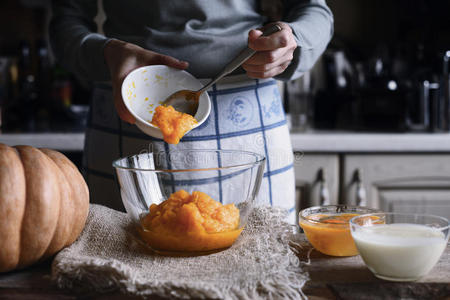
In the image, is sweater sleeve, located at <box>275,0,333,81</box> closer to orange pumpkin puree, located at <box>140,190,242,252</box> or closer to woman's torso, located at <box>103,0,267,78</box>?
woman's torso, located at <box>103,0,267,78</box>

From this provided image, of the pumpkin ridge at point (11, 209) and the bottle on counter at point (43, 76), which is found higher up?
the bottle on counter at point (43, 76)

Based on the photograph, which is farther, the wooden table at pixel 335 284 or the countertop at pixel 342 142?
the countertop at pixel 342 142

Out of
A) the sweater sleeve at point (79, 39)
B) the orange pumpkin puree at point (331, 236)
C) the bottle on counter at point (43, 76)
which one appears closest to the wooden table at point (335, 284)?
the orange pumpkin puree at point (331, 236)

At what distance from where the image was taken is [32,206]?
2.00 ft

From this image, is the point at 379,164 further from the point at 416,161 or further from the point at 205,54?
the point at 205,54

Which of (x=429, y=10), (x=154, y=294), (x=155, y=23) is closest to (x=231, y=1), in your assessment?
(x=155, y=23)

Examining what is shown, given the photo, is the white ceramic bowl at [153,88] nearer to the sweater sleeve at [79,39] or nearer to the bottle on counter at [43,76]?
the sweater sleeve at [79,39]

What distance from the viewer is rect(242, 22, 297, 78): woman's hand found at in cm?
77

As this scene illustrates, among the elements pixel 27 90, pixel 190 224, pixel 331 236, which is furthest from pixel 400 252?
pixel 27 90

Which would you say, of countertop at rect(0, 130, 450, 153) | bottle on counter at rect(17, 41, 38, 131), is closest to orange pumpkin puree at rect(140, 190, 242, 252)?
countertop at rect(0, 130, 450, 153)

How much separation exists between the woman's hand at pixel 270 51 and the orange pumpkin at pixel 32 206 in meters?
0.35

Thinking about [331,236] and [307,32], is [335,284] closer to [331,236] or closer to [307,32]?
[331,236]

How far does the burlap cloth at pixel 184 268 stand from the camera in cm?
54

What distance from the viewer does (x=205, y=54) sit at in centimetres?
99
